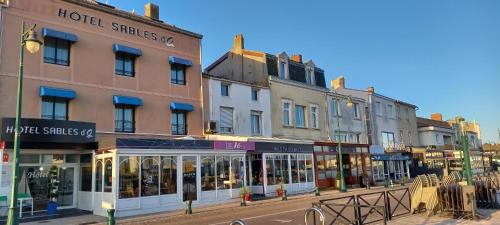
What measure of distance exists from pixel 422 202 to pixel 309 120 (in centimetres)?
1948

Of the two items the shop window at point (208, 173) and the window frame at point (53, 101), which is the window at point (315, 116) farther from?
the window frame at point (53, 101)

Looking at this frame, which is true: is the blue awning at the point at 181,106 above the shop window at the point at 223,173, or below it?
above

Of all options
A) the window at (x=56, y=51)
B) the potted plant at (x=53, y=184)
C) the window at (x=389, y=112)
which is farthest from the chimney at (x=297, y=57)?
the potted plant at (x=53, y=184)

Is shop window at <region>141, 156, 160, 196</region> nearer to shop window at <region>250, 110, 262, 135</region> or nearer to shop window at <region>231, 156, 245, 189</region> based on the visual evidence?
shop window at <region>231, 156, 245, 189</region>

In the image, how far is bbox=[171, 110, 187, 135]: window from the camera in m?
23.6

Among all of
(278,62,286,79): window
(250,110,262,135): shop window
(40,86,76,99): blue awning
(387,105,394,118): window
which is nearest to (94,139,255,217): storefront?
(40,86,76,99): blue awning

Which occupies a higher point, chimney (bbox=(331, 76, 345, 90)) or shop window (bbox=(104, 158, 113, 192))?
chimney (bbox=(331, 76, 345, 90))

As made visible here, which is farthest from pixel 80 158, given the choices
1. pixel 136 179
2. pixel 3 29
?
pixel 3 29

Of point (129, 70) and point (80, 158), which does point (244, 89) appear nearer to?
point (129, 70)

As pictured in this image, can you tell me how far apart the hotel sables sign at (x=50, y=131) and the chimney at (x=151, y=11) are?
8429mm

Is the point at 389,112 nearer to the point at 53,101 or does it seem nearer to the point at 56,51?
the point at 56,51

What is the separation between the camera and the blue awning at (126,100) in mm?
20747

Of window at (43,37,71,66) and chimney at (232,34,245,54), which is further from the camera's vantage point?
chimney at (232,34,245,54)

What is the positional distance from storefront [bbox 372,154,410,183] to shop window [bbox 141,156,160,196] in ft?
69.8
